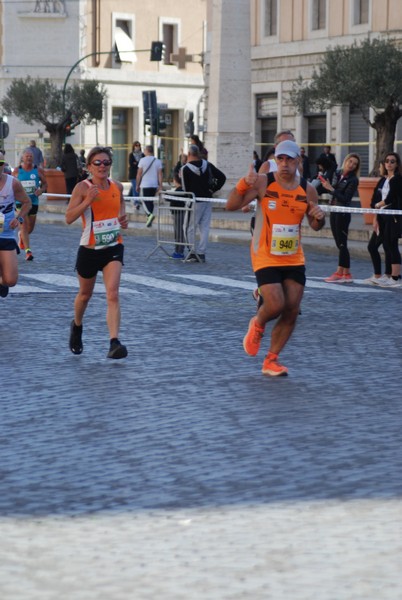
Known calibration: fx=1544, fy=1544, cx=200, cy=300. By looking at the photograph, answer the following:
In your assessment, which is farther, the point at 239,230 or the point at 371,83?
the point at 371,83

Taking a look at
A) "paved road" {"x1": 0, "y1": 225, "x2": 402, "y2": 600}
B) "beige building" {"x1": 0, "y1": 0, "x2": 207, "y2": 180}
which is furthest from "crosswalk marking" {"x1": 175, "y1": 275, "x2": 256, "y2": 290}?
"beige building" {"x1": 0, "y1": 0, "x2": 207, "y2": 180}

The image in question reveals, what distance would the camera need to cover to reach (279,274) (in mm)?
10766

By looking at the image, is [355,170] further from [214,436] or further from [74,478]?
[74,478]

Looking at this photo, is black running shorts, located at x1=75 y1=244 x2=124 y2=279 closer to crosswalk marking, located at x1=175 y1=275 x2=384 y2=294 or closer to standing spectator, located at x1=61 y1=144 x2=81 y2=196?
crosswalk marking, located at x1=175 y1=275 x2=384 y2=294

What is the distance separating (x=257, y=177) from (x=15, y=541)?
5261 mm

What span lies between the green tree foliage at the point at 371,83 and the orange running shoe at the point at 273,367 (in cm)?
2390

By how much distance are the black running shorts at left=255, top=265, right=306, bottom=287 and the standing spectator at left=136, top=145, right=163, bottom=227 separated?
20.6 metres

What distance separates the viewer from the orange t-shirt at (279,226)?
35.2ft

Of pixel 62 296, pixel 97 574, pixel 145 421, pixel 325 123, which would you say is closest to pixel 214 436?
pixel 145 421

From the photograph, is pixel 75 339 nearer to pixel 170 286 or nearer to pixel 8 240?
pixel 8 240

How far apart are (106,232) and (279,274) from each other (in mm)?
1482

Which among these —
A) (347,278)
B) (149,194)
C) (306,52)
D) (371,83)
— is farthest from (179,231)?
(306,52)

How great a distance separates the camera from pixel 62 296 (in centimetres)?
1633

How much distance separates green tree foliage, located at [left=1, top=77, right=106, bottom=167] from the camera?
58.9 m
